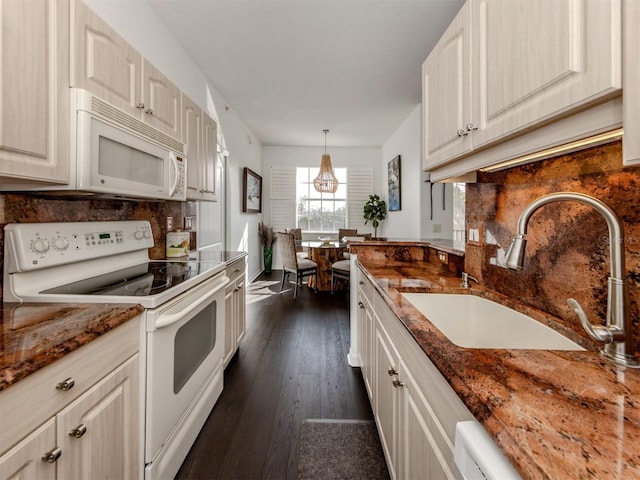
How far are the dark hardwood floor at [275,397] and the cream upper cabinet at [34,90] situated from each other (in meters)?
1.44

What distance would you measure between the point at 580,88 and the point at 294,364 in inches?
93.7

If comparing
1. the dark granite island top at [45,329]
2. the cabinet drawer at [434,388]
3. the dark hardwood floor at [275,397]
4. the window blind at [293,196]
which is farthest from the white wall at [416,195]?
the dark granite island top at [45,329]

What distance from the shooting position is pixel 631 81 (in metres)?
0.54

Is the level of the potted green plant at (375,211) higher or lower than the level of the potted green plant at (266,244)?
higher

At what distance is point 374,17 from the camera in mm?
2414

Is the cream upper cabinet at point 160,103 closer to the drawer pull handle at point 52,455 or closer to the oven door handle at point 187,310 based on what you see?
the oven door handle at point 187,310

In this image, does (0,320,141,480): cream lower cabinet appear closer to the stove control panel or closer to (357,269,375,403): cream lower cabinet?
the stove control panel

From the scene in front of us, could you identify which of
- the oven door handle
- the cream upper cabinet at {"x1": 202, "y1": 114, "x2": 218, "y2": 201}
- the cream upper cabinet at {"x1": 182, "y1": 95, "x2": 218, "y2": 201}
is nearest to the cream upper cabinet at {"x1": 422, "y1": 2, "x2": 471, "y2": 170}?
the oven door handle

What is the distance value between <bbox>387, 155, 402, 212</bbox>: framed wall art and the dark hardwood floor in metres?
2.60

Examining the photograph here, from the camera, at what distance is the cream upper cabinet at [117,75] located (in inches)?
48.0

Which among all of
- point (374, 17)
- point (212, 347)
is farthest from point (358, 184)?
point (212, 347)

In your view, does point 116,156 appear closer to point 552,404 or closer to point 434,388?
point 434,388

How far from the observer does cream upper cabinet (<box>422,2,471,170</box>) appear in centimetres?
108

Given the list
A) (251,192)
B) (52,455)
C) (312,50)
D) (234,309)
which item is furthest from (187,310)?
(251,192)
